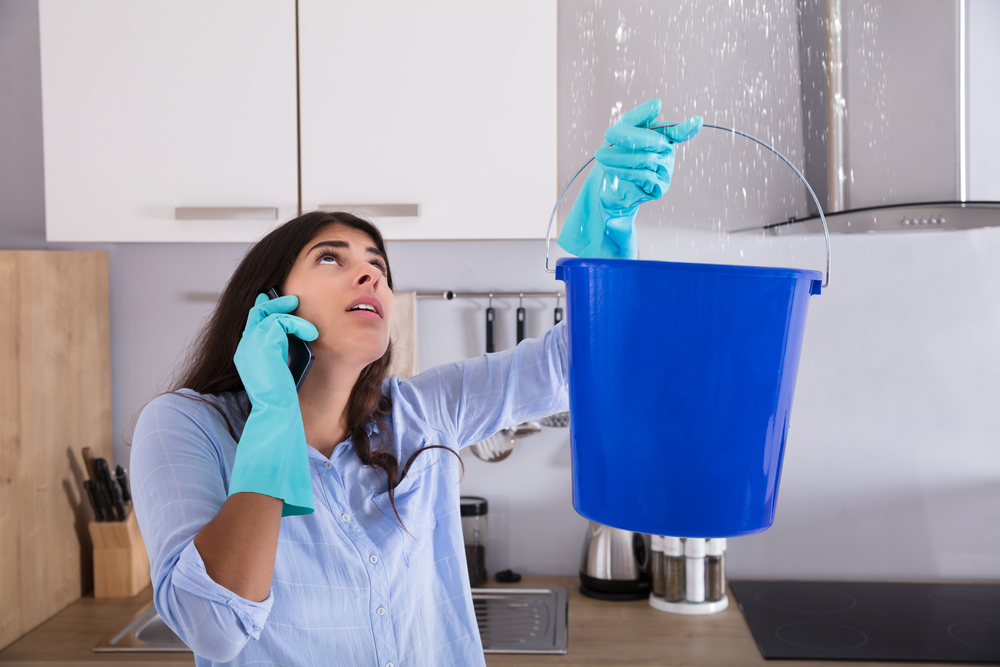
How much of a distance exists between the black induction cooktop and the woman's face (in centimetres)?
95

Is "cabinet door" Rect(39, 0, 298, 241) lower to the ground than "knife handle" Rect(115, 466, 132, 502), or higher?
higher

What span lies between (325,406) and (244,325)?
158 mm

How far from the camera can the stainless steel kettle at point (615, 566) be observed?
1.64m

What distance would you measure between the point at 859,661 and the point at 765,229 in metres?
0.91

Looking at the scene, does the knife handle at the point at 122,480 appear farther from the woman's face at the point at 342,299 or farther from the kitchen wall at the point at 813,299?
the woman's face at the point at 342,299

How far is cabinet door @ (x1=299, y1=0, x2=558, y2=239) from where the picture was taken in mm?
1424

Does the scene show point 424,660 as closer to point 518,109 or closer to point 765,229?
point 518,109

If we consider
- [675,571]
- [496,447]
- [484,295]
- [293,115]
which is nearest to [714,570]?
[675,571]

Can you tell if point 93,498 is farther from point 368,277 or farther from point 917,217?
point 917,217

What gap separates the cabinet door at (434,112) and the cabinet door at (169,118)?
7 cm

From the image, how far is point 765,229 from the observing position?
5.73ft

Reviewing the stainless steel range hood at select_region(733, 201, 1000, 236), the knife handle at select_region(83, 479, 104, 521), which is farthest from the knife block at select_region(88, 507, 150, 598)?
the stainless steel range hood at select_region(733, 201, 1000, 236)

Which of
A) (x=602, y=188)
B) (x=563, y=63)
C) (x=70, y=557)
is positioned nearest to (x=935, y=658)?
(x=602, y=188)

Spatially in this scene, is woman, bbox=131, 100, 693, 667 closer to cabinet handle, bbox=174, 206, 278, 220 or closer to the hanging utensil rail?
cabinet handle, bbox=174, 206, 278, 220
